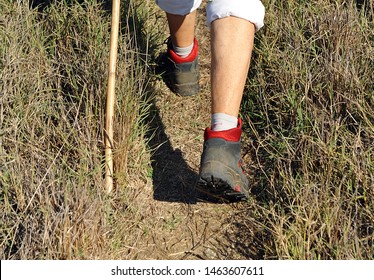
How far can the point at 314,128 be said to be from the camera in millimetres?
3062

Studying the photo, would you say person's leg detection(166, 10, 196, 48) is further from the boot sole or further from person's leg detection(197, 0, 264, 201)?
the boot sole

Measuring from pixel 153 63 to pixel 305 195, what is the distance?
125cm

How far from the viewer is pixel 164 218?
10.2ft

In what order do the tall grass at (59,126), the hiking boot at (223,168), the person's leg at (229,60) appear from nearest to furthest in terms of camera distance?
the tall grass at (59,126)
the hiking boot at (223,168)
the person's leg at (229,60)

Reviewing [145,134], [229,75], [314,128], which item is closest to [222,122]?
[229,75]

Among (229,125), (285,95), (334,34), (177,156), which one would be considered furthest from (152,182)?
(334,34)

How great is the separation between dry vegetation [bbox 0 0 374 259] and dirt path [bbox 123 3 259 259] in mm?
14

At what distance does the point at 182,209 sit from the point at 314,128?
0.62m

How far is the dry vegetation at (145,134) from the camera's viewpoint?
2.73 m

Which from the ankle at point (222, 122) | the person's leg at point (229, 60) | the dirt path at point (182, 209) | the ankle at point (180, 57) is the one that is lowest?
the dirt path at point (182, 209)

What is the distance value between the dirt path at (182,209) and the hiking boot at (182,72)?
9 centimetres

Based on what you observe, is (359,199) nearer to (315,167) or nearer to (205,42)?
(315,167)

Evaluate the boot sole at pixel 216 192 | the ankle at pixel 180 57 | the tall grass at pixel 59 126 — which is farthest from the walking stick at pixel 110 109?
the ankle at pixel 180 57

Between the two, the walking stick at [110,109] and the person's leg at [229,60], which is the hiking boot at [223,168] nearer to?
the person's leg at [229,60]
